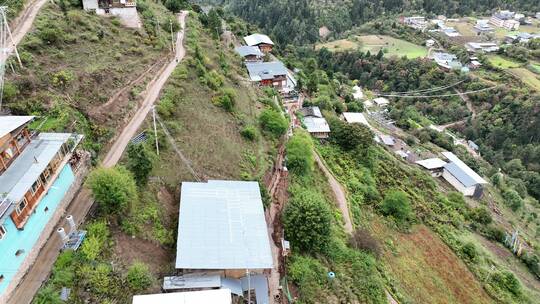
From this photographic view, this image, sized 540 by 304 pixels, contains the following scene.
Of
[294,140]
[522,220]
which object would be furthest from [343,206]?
[522,220]

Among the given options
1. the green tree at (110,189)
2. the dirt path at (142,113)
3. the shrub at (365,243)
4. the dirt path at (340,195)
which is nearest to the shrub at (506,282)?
the shrub at (365,243)

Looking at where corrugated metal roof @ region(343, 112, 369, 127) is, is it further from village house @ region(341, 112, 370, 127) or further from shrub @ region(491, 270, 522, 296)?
shrub @ region(491, 270, 522, 296)

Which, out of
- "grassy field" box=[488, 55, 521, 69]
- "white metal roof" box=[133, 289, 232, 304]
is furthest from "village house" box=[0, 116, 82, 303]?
"grassy field" box=[488, 55, 521, 69]

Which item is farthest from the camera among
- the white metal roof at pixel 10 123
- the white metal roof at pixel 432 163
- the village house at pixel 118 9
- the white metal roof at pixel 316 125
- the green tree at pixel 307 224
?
the white metal roof at pixel 432 163

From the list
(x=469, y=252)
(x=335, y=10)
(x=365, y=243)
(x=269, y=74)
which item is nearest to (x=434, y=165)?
(x=469, y=252)

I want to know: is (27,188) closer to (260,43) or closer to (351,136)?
(351,136)

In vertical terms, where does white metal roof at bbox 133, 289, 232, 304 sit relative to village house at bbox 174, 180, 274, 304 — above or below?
above

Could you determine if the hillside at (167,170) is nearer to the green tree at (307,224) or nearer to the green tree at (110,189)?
the green tree at (110,189)
